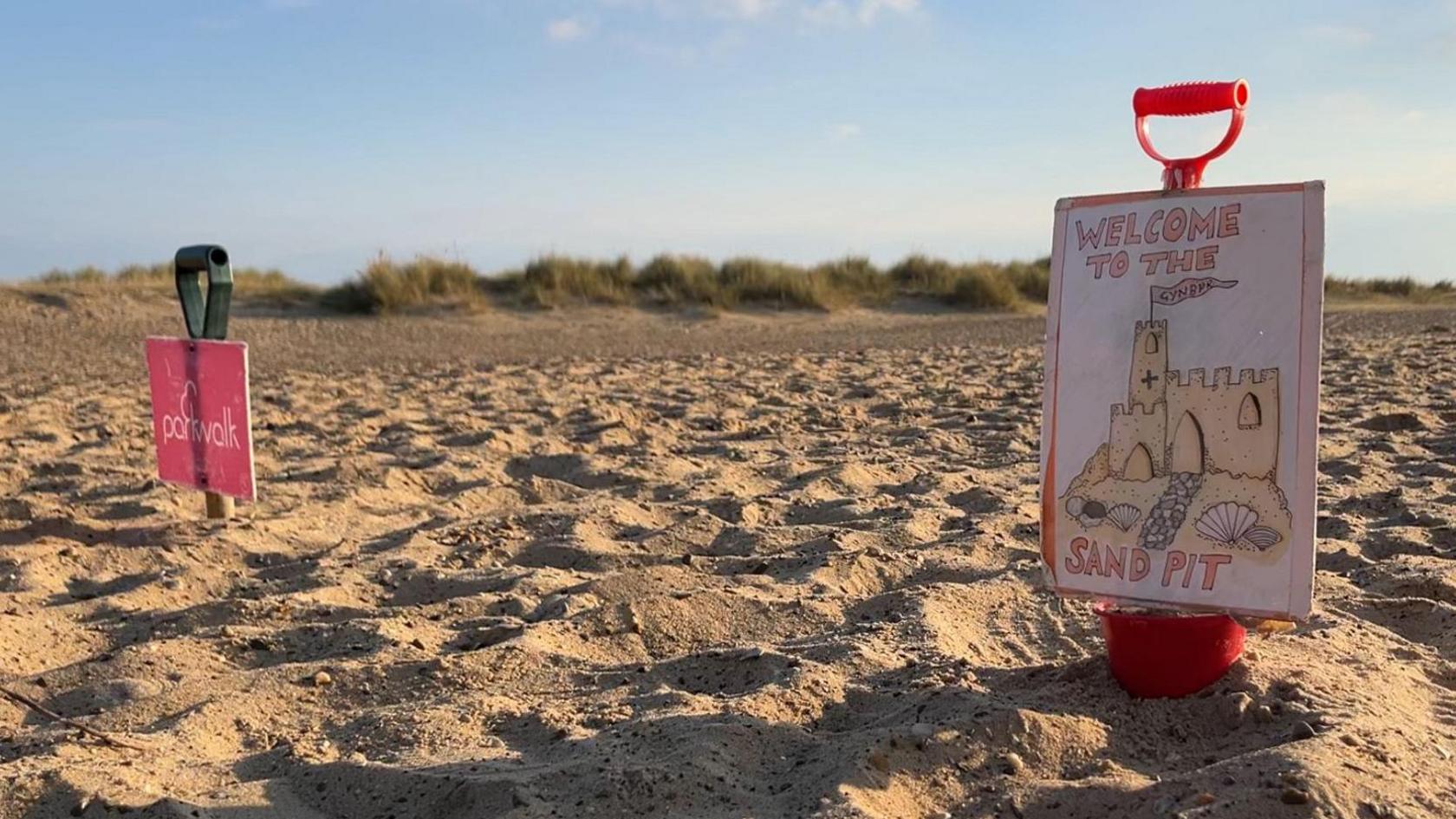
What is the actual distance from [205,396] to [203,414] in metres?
0.07

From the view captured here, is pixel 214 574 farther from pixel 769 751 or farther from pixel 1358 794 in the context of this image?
pixel 1358 794

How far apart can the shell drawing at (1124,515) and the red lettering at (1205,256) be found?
48 cm

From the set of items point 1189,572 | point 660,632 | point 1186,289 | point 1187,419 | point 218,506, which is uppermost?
point 1186,289

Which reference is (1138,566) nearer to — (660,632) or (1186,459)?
(1186,459)

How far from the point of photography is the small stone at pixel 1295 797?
207 centimetres

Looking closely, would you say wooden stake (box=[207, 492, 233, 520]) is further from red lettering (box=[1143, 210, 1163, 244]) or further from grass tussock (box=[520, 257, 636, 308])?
grass tussock (box=[520, 257, 636, 308])

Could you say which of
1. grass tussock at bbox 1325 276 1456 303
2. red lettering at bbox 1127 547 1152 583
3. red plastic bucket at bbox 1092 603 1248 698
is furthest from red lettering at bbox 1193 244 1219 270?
grass tussock at bbox 1325 276 1456 303

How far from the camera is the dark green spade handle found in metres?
4.30

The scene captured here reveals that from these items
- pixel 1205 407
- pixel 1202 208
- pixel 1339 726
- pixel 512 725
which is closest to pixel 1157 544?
pixel 1205 407

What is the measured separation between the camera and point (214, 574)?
403 centimetres

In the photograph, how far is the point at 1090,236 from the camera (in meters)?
2.60

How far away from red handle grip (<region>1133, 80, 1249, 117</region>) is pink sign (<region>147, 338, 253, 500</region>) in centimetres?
298

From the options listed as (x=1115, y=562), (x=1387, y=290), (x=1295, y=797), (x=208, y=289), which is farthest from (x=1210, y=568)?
(x=1387, y=290)

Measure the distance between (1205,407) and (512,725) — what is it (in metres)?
1.54
